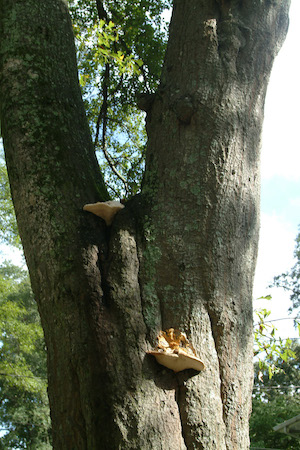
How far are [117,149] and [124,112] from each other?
683mm

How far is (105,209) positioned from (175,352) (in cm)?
77

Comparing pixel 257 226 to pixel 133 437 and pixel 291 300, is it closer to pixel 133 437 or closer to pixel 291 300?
pixel 133 437

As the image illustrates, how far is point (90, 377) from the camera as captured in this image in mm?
1684

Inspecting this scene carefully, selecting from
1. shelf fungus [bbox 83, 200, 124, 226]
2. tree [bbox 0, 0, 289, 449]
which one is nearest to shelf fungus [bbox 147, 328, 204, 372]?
tree [bbox 0, 0, 289, 449]

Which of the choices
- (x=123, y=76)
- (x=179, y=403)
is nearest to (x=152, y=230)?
(x=179, y=403)

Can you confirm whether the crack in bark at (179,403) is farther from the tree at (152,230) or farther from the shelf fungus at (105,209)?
the shelf fungus at (105,209)

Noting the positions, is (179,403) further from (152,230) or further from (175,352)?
(152,230)

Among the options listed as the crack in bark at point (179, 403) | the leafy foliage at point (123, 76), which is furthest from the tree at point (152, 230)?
the leafy foliage at point (123, 76)

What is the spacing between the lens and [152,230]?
2.07 m

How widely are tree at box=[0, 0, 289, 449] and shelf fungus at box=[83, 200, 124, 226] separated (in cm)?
4

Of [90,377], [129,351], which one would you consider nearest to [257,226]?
[129,351]

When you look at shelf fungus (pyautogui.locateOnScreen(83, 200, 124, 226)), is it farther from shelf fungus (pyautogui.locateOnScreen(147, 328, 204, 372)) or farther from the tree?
shelf fungus (pyautogui.locateOnScreen(147, 328, 204, 372))

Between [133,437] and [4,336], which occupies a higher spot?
[4,336]

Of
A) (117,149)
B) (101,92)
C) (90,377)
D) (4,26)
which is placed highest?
(101,92)
